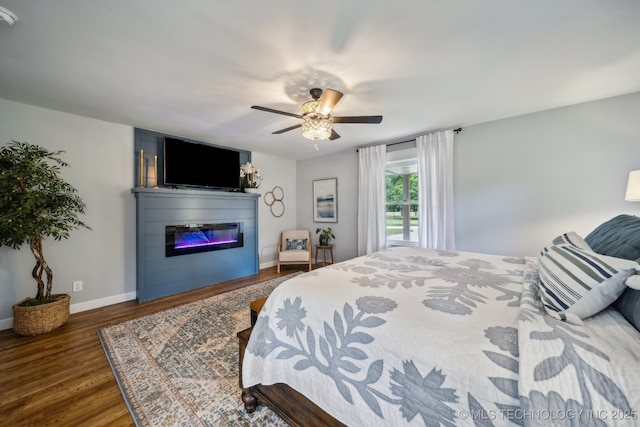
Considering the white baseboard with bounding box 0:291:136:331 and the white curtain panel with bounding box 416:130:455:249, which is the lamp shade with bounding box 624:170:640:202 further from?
the white baseboard with bounding box 0:291:136:331

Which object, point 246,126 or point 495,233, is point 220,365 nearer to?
point 246,126

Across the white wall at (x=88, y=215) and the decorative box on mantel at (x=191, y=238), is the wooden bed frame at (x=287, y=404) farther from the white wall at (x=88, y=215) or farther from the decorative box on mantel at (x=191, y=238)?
the white wall at (x=88, y=215)

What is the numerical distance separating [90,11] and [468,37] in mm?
2395

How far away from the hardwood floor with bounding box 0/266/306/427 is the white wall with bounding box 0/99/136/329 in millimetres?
454

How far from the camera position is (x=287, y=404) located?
4.33 ft

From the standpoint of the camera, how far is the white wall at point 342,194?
4.75 meters

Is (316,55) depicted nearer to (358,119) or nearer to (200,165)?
(358,119)

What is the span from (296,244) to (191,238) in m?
1.95

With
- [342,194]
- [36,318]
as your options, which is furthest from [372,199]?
[36,318]

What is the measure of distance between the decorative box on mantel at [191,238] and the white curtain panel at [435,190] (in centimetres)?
294

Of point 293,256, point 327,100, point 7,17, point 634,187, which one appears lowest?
point 293,256

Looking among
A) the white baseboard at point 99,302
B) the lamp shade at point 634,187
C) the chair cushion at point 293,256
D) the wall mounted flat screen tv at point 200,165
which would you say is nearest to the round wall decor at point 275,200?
the wall mounted flat screen tv at point 200,165

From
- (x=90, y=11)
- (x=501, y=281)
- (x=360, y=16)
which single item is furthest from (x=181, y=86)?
(x=501, y=281)

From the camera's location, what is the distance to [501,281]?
4.95 ft
